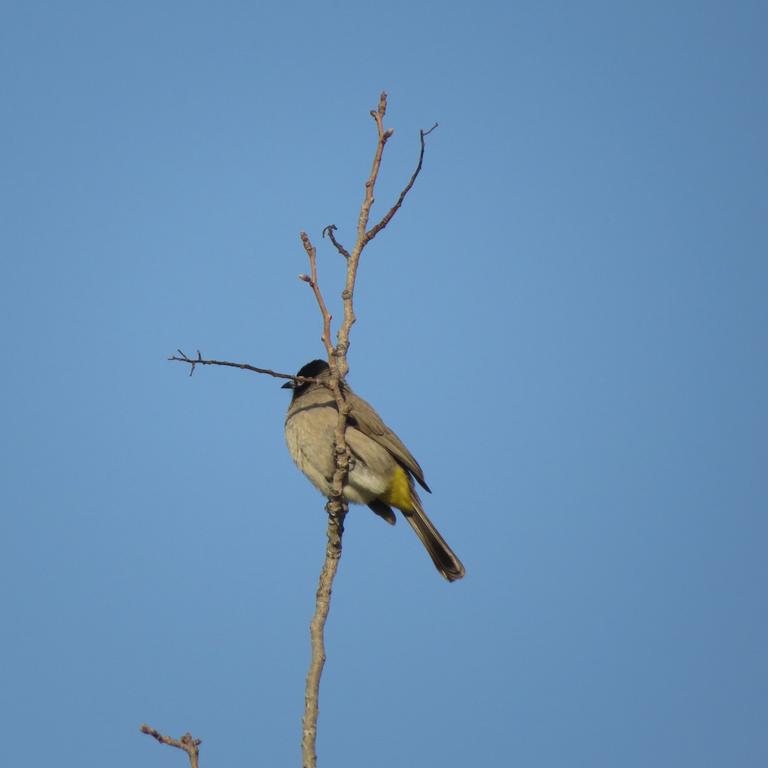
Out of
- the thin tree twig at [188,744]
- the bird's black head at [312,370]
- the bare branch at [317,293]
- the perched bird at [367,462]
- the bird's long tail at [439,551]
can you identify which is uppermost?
the bird's black head at [312,370]

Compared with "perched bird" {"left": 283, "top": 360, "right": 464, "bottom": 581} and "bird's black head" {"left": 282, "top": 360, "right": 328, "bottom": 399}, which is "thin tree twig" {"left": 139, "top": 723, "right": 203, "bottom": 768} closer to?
"perched bird" {"left": 283, "top": 360, "right": 464, "bottom": 581}

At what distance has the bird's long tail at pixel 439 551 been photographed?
25.9ft

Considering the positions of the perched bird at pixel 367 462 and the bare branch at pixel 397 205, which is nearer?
the bare branch at pixel 397 205

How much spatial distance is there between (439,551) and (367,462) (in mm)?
929

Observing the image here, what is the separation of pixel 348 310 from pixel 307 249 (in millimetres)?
339

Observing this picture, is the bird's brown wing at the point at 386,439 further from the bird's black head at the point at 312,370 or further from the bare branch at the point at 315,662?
the bare branch at the point at 315,662

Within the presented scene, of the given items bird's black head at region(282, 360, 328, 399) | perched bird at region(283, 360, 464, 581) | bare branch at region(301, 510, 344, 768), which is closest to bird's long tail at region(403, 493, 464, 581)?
perched bird at region(283, 360, 464, 581)

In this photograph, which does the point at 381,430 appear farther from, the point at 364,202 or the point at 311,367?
the point at 364,202

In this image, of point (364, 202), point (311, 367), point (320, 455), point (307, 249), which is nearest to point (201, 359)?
point (307, 249)

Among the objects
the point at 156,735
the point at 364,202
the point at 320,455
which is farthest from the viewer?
the point at 320,455

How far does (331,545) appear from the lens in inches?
212

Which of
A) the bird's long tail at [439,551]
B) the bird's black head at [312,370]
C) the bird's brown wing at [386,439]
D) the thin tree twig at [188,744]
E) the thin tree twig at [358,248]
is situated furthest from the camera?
the bird's black head at [312,370]

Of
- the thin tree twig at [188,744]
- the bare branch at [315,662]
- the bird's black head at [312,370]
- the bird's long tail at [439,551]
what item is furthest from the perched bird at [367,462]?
the thin tree twig at [188,744]

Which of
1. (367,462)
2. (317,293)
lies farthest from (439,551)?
(317,293)
